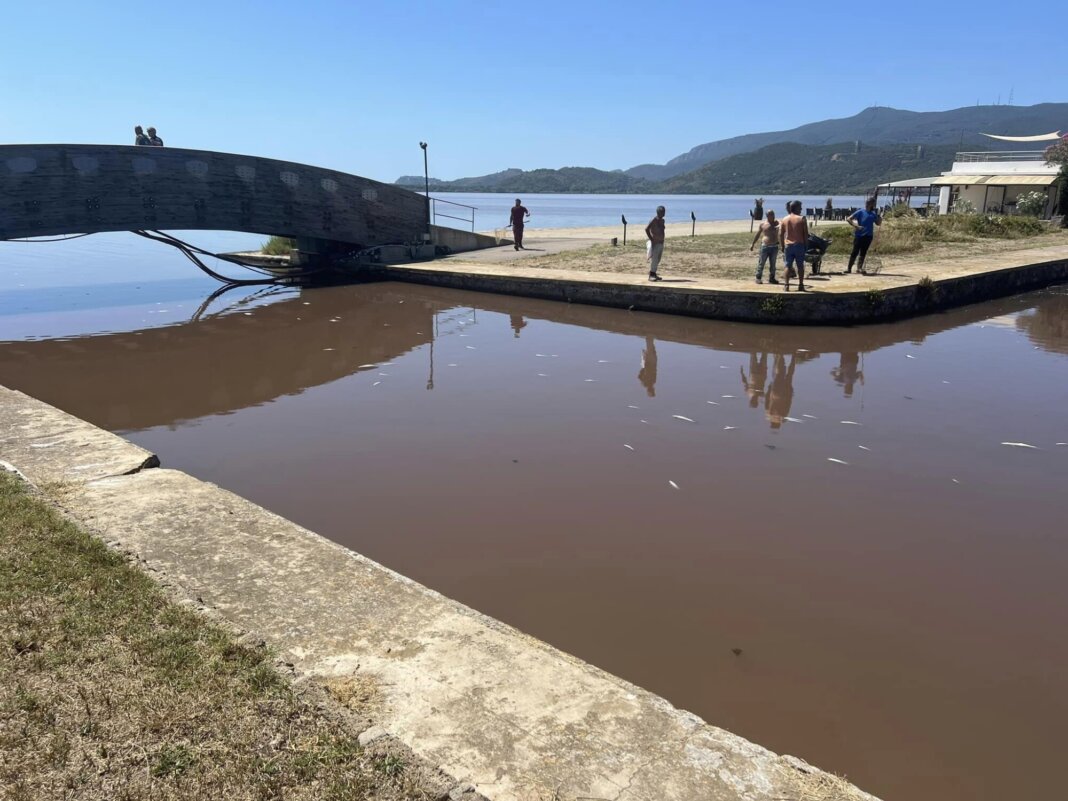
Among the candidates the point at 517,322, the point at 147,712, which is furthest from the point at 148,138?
the point at 147,712

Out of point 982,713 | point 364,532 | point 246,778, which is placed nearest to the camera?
point 246,778

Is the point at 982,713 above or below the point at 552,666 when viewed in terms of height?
below

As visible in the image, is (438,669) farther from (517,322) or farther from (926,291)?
(926,291)

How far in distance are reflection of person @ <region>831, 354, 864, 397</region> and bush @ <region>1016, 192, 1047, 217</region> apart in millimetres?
28371

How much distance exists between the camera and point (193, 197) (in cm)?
1823

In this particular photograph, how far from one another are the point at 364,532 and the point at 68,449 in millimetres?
2347

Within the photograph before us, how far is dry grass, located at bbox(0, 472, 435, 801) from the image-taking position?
2.36 metres

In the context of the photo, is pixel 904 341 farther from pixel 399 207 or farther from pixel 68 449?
pixel 399 207

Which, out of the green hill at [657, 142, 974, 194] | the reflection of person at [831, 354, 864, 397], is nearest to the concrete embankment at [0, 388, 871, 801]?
the reflection of person at [831, 354, 864, 397]

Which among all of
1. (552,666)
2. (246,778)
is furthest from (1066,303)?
(246,778)

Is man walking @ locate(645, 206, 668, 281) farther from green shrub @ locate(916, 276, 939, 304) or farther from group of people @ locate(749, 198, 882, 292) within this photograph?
green shrub @ locate(916, 276, 939, 304)

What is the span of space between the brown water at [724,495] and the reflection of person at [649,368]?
63 millimetres

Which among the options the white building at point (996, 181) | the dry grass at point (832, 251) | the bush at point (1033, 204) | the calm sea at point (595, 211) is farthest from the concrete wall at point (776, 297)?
the white building at point (996, 181)

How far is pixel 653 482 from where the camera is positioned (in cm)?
616
